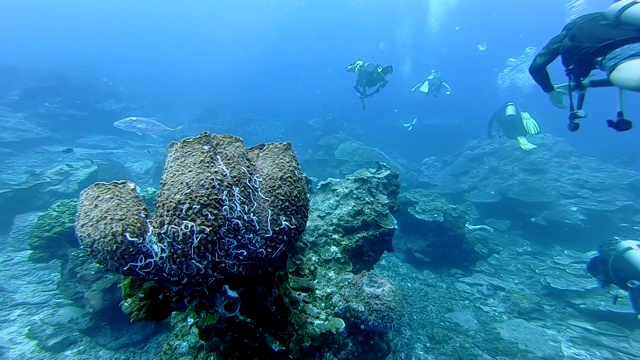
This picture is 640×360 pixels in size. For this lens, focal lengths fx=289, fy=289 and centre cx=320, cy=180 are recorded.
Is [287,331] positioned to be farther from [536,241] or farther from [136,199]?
[536,241]

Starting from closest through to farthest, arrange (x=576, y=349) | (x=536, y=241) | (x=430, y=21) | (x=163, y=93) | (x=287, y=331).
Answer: (x=287, y=331), (x=576, y=349), (x=536, y=241), (x=163, y=93), (x=430, y=21)

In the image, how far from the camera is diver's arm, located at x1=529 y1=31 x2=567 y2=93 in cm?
469

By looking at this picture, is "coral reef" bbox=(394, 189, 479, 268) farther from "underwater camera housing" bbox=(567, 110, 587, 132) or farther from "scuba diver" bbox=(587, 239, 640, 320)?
"underwater camera housing" bbox=(567, 110, 587, 132)

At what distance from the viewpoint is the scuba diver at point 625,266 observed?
23.8 ft

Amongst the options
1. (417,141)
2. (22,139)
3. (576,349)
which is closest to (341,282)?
(576,349)

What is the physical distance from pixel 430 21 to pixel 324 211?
4408 inches

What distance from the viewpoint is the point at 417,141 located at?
32.8 metres

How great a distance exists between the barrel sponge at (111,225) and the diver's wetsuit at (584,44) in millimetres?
5951

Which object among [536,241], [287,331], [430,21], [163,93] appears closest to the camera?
[287,331]

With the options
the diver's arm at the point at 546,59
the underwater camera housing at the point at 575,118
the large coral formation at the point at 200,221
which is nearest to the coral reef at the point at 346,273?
the large coral formation at the point at 200,221

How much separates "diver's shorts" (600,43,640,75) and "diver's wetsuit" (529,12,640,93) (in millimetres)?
95

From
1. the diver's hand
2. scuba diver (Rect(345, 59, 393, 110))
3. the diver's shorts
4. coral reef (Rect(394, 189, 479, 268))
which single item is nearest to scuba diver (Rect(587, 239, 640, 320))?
coral reef (Rect(394, 189, 479, 268))

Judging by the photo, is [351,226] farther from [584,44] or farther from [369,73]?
[369,73]

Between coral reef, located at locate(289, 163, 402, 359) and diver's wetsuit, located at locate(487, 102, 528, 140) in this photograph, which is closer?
coral reef, located at locate(289, 163, 402, 359)
